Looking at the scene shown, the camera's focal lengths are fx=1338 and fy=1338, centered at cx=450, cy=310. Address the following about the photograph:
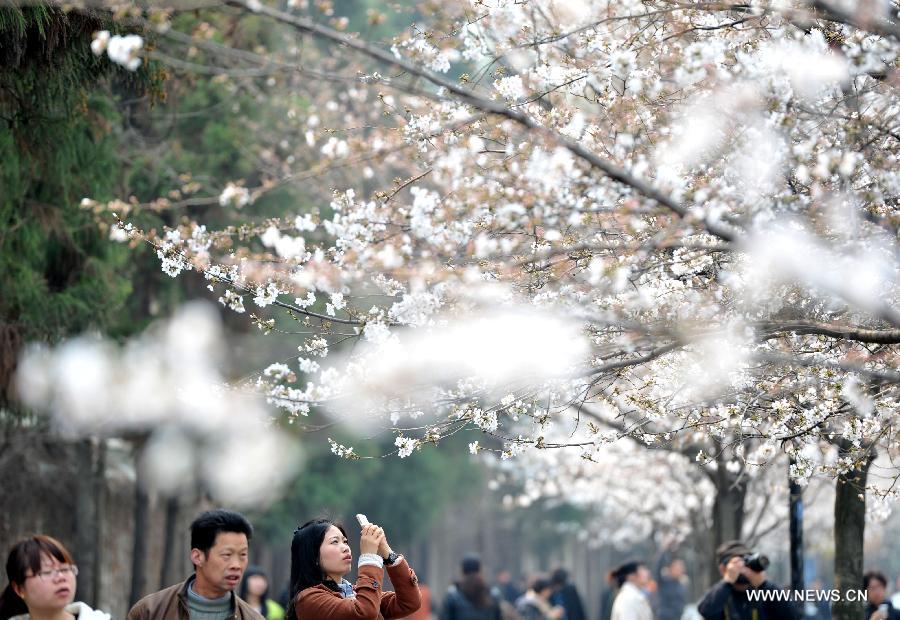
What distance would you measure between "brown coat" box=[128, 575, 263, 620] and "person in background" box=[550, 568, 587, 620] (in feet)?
34.2

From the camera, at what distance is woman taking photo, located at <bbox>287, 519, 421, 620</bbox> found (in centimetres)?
539

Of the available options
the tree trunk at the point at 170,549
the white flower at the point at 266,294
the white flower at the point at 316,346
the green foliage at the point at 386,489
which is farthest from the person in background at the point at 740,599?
the green foliage at the point at 386,489

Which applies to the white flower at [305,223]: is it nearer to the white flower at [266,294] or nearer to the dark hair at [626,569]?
the white flower at [266,294]

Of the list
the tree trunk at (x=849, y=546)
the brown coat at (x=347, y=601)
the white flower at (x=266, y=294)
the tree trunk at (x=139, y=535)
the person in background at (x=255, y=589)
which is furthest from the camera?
the tree trunk at (x=139, y=535)

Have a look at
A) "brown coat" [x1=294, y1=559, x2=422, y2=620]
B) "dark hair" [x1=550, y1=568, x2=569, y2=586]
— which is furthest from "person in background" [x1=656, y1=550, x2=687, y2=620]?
"brown coat" [x1=294, y1=559, x2=422, y2=620]

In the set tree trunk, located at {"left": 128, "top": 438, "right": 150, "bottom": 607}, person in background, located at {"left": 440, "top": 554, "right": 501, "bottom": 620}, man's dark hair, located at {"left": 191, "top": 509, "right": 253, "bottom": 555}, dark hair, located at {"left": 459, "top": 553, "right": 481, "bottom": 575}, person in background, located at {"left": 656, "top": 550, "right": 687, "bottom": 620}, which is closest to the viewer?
man's dark hair, located at {"left": 191, "top": 509, "right": 253, "bottom": 555}

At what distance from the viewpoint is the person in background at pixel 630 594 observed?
11.6 meters

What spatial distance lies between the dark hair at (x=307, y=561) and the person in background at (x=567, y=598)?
10393 millimetres

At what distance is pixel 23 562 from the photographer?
572 centimetres

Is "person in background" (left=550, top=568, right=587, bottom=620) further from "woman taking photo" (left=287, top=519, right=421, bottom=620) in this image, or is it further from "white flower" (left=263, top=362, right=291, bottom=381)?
"woman taking photo" (left=287, top=519, right=421, bottom=620)

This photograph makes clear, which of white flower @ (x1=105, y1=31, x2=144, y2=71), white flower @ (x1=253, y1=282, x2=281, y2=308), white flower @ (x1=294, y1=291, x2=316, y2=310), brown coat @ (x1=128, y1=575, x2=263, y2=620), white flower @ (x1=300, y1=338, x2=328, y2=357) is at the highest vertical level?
white flower @ (x1=105, y1=31, x2=144, y2=71)

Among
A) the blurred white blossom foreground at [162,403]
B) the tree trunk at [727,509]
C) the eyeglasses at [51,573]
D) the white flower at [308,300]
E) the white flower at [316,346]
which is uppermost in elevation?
the blurred white blossom foreground at [162,403]

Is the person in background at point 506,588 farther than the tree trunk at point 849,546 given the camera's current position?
Yes

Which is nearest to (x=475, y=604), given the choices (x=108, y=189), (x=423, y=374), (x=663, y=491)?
(x=108, y=189)
